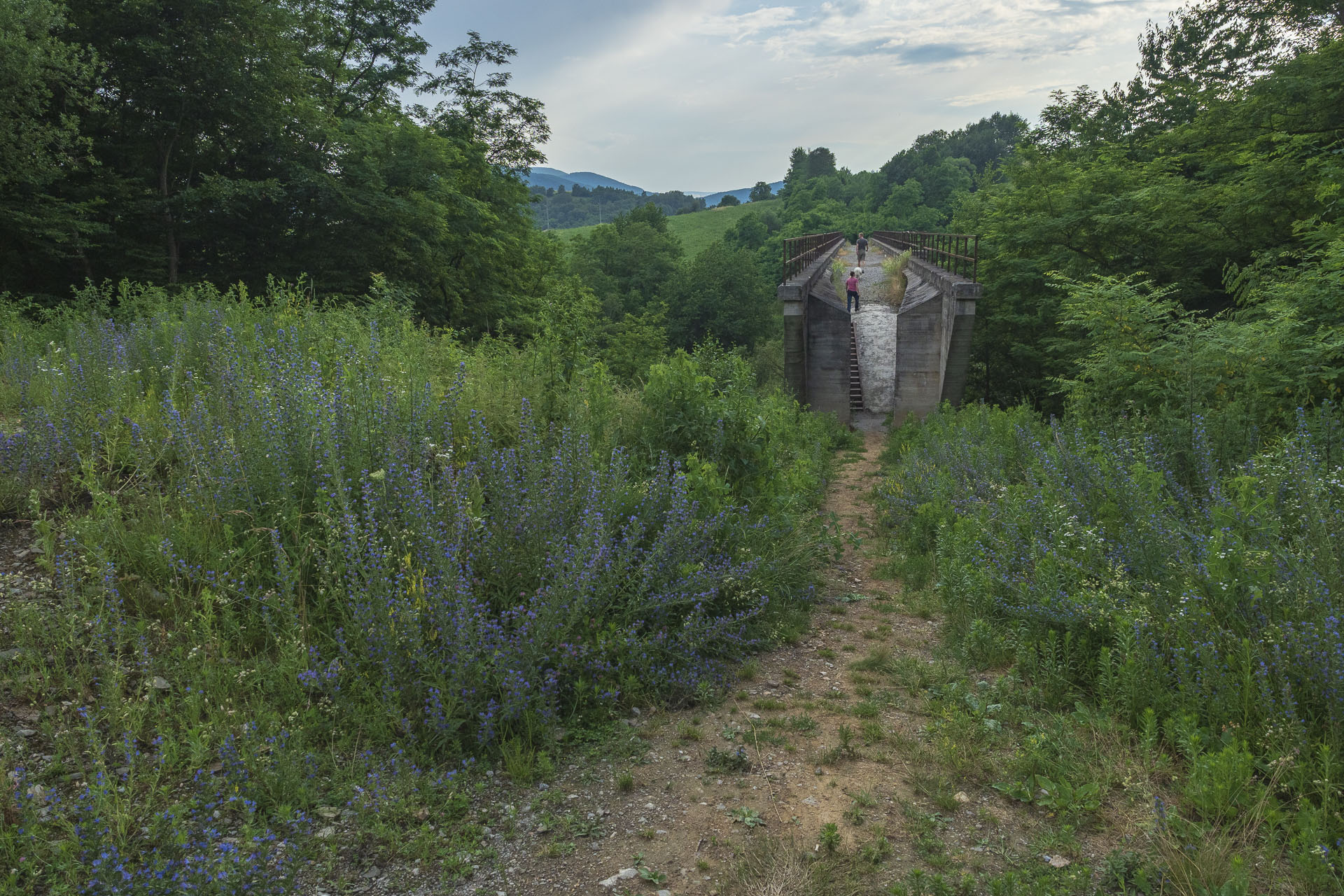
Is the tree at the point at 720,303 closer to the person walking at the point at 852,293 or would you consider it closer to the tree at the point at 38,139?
the person walking at the point at 852,293

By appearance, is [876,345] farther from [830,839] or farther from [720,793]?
[830,839]

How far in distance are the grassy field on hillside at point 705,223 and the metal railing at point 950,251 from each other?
2494 inches

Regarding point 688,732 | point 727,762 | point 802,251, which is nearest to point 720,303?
point 802,251

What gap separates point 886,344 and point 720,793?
2274 cm

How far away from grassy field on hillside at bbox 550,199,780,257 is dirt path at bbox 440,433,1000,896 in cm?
9015

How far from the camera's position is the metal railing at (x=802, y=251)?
69.6 feet

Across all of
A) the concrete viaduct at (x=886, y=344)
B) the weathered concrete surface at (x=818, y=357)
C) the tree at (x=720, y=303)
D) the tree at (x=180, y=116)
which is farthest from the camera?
the tree at (x=720, y=303)

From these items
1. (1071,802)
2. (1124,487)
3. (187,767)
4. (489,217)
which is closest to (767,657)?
(1071,802)

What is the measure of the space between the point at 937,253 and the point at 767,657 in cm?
2148

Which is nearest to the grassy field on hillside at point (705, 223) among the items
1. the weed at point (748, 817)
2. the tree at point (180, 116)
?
the tree at point (180, 116)

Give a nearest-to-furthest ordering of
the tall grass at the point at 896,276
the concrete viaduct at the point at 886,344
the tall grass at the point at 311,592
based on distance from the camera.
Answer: the tall grass at the point at 311,592, the concrete viaduct at the point at 886,344, the tall grass at the point at 896,276

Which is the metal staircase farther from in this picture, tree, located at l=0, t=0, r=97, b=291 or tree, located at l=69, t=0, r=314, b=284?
tree, located at l=0, t=0, r=97, b=291

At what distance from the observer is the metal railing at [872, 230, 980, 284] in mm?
19469

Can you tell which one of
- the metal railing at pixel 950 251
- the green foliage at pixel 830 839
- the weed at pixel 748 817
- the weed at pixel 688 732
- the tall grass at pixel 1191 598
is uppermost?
the metal railing at pixel 950 251
